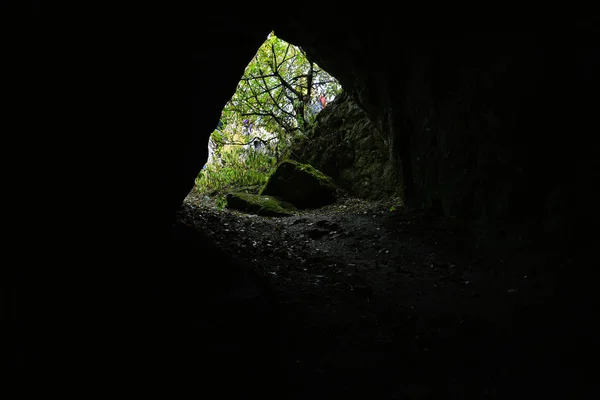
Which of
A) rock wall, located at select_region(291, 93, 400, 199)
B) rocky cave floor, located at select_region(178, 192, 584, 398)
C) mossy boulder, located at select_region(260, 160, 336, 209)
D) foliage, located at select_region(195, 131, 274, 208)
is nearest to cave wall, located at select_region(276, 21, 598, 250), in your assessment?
rocky cave floor, located at select_region(178, 192, 584, 398)

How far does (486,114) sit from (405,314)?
11.6ft

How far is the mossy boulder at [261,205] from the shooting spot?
31.3 feet

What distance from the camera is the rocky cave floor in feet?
8.78

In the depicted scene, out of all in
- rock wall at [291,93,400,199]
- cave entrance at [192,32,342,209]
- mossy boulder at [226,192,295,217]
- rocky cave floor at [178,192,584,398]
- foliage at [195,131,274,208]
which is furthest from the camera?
cave entrance at [192,32,342,209]

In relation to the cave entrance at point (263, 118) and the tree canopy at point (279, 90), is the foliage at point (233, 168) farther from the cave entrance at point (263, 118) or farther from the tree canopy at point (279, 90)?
the tree canopy at point (279, 90)

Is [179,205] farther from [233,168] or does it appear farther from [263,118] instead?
[263,118]

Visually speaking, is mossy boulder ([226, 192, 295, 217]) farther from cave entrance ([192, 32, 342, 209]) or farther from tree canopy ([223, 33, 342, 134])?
tree canopy ([223, 33, 342, 134])

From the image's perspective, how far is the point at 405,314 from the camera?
379cm

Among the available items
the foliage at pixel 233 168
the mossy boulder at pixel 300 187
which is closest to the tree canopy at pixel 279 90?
the foliage at pixel 233 168

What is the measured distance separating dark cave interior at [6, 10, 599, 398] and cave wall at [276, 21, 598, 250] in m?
0.02

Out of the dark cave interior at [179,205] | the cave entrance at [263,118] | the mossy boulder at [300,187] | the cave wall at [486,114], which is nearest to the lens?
the dark cave interior at [179,205]

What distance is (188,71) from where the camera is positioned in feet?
10.4

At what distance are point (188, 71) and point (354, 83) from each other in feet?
21.1

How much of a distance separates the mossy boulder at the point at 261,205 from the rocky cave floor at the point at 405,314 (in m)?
2.78
